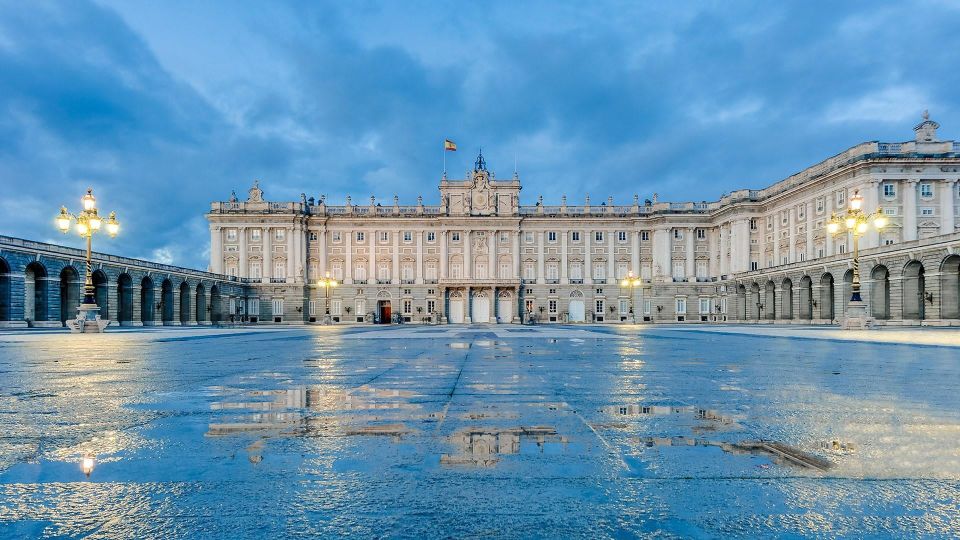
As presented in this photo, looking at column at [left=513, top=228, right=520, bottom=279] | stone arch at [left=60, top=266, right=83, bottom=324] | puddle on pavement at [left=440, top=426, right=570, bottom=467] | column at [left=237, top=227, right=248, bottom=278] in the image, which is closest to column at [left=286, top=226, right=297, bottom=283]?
column at [left=237, top=227, right=248, bottom=278]

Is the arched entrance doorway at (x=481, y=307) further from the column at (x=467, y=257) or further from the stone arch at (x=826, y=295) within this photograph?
the stone arch at (x=826, y=295)

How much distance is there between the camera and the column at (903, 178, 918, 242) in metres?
49.5

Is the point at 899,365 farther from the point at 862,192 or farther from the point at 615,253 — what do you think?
the point at 615,253

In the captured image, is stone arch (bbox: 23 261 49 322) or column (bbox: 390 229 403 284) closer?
stone arch (bbox: 23 261 49 322)

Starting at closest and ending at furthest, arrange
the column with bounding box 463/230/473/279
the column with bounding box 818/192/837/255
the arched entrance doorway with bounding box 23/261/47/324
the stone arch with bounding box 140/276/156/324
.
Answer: the arched entrance doorway with bounding box 23/261/47/324 < the stone arch with bounding box 140/276/156/324 < the column with bounding box 818/192/837/255 < the column with bounding box 463/230/473/279

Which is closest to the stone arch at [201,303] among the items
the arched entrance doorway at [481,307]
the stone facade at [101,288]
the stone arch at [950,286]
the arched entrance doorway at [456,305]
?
the stone facade at [101,288]

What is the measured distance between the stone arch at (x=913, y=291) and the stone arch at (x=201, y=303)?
196 feet

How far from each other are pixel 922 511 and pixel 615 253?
7556 centimetres

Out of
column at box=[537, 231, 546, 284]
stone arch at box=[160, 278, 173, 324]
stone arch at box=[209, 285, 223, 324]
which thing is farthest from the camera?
column at box=[537, 231, 546, 284]

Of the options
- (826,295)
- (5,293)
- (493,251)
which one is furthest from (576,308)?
(5,293)

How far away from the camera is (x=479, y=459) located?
3.63 m

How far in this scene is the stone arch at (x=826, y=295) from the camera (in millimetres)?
49375

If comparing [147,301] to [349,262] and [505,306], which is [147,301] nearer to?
[349,262]

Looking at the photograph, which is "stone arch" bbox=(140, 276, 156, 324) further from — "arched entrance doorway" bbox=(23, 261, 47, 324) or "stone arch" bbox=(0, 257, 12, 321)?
"stone arch" bbox=(0, 257, 12, 321)
